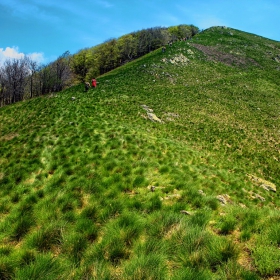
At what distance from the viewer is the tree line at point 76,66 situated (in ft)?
215

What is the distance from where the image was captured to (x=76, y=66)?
84625mm

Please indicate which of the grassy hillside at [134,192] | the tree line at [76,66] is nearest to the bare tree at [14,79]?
the tree line at [76,66]

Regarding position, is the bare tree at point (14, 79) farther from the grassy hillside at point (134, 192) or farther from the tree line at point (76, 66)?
the grassy hillside at point (134, 192)

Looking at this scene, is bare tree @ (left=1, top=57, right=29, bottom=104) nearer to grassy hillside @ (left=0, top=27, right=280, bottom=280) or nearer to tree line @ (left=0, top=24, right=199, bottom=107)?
tree line @ (left=0, top=24, right=199, bottom=107)

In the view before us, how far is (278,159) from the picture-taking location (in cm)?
2066

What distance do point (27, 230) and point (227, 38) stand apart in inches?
3229

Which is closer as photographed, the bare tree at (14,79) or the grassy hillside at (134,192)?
the grassy hillside at (134,192)

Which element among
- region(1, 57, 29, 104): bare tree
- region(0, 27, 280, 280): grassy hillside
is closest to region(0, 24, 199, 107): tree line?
region(1, 57, 29, 104): bare tree

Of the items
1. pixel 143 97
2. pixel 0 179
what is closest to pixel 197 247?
pixel 0 179

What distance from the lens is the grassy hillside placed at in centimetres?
471

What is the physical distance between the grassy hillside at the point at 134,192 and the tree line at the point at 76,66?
4703 cm

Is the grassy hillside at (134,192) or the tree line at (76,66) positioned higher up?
the tree line at (76,66)

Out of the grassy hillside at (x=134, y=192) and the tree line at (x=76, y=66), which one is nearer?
the grassy hillside at (x=134, y=192)

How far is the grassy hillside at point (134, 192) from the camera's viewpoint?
15.4 feet
